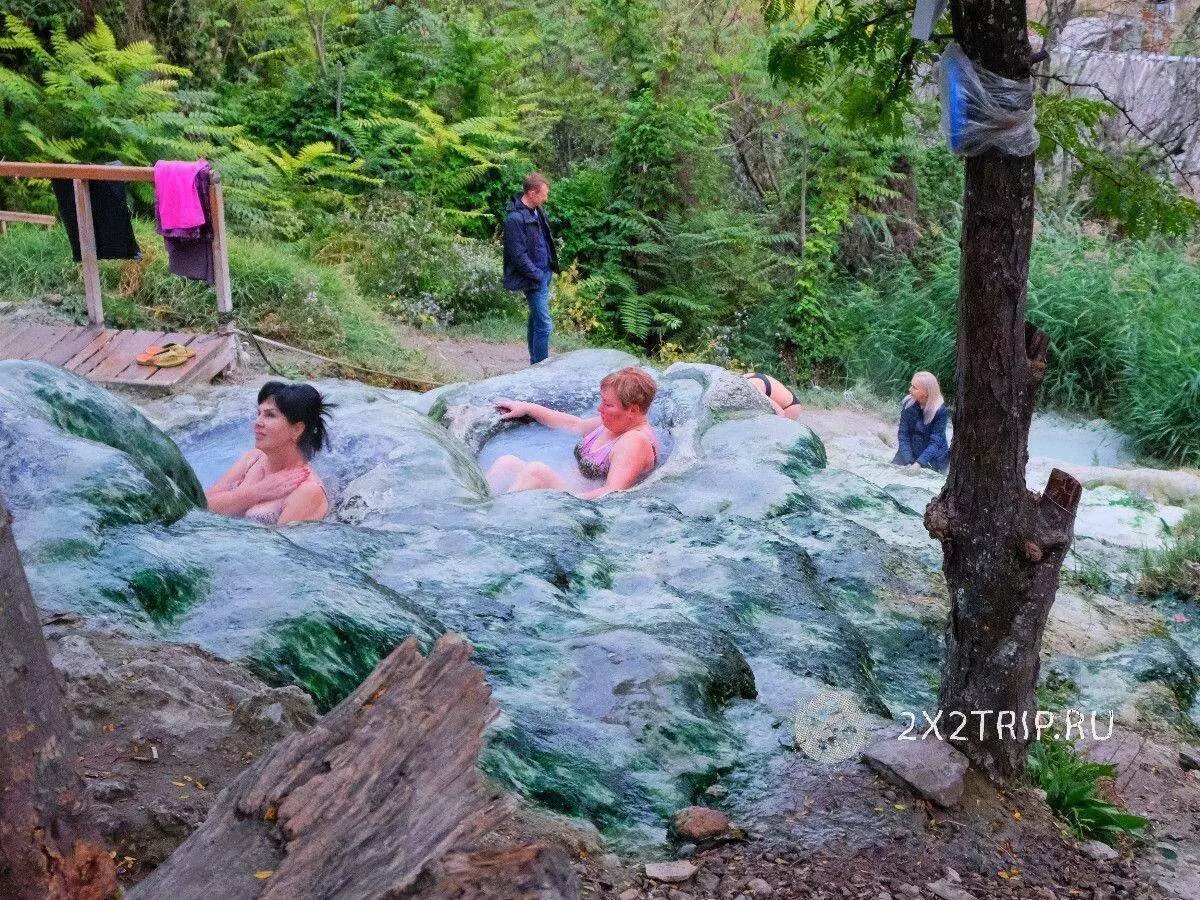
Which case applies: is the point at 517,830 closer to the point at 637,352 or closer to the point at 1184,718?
the point at 1184,718

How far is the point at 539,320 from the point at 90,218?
364 cm

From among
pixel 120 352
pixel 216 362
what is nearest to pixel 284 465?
pixel 216 362

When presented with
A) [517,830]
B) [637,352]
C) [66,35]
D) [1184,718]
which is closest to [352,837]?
[517,830]

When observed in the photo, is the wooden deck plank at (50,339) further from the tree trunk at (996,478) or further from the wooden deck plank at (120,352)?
the tree trunk at (996,478)

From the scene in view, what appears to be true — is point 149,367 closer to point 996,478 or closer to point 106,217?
point 106,217

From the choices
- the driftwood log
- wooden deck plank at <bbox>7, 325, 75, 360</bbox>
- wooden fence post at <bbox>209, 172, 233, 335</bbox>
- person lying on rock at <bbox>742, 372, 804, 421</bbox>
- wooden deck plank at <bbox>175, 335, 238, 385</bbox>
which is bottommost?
person lying on rock at <bbox>742, 372, 804, 421</bbox>

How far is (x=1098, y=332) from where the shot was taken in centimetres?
1281

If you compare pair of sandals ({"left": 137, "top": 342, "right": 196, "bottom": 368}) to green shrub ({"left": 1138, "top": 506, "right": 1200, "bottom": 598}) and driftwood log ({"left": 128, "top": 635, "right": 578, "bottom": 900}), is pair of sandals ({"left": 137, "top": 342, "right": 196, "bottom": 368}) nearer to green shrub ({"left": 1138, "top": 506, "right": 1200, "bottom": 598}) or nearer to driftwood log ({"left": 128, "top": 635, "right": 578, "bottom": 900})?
green shrub ({"left": 1138, "top": 506, "right": 1200, "bottom": 598})

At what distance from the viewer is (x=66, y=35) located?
13438 mm

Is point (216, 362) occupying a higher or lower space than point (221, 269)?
lower

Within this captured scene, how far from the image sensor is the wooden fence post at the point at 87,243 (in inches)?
341

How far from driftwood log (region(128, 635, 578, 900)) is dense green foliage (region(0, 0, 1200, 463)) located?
8928 mm

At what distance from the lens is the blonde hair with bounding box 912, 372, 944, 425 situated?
8.20 meters

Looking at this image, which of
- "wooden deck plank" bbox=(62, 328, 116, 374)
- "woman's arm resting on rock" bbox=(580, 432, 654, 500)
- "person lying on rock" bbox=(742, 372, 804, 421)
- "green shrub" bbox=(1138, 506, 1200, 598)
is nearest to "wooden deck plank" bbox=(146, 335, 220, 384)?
"wooden deck plank" bbox=(62, 328, 116, 374)
